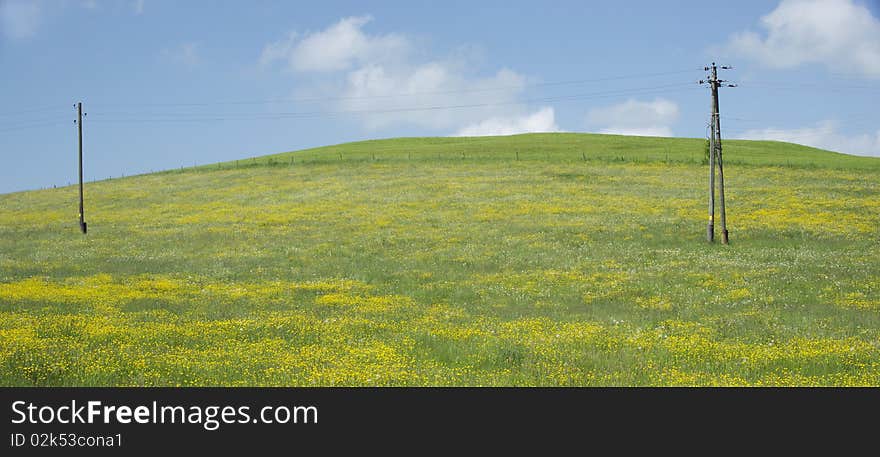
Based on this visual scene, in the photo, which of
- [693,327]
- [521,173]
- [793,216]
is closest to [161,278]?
[693,327]

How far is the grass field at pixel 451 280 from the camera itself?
45.0ft

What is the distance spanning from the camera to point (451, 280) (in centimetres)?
2894

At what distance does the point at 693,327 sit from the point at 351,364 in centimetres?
955

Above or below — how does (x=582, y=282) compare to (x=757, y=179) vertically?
below

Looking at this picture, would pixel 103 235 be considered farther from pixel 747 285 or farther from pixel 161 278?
pixel 747 285

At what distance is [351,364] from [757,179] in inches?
2346

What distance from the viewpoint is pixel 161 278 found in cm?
2952

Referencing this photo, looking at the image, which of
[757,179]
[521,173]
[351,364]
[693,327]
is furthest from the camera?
[521,173]

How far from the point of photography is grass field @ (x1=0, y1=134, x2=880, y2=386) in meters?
13.7
